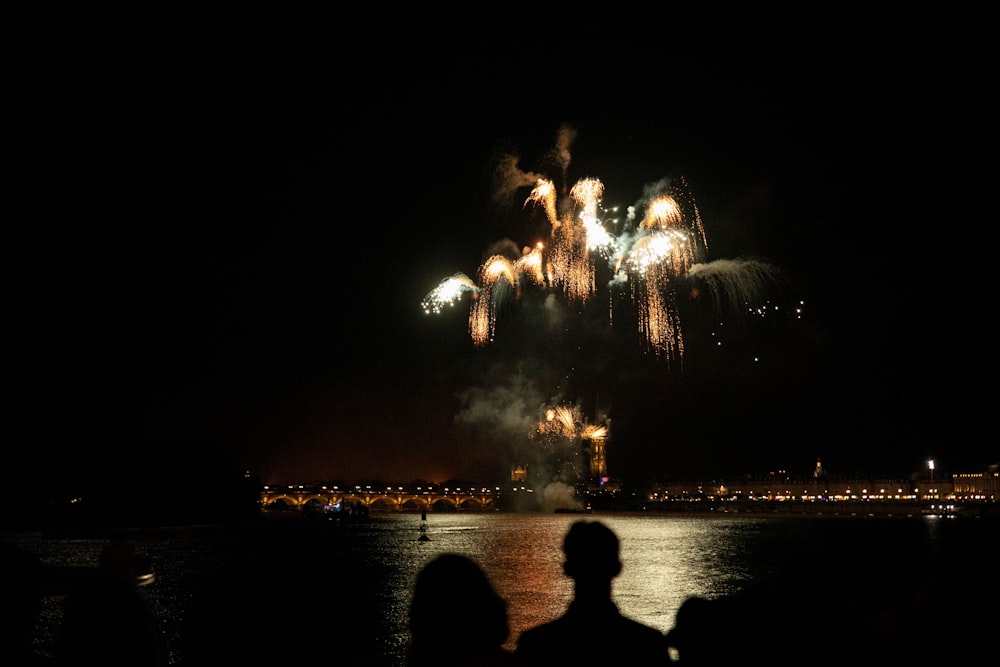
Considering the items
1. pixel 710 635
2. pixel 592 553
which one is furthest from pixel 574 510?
pixel 710 635

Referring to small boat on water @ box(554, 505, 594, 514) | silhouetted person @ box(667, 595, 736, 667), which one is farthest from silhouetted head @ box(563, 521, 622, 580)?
small boat on water @ box(554, 505, 594, 514)

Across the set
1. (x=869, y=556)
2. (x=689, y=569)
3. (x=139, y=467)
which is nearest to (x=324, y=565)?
(x=689, y=569)

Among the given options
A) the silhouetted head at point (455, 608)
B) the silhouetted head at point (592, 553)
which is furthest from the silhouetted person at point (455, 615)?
the silhouetted head at point (592, 553)

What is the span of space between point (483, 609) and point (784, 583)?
1921 mm

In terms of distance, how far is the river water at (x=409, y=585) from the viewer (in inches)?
189

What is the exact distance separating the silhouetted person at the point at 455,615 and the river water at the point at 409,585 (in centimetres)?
4

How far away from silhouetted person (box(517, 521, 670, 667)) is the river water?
59cm

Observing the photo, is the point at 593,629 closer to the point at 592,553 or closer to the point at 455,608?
the point at 592,553

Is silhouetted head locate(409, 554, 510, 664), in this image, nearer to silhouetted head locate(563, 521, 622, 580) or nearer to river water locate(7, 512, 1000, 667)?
river water locate(7, 512, 1000, 667)

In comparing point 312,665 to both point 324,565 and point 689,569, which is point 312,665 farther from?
point 324,565

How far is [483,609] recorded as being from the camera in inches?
134

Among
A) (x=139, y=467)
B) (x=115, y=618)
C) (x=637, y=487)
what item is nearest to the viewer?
(x=115, y=618)

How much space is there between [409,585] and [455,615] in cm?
2503

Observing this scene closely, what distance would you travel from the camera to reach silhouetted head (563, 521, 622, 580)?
4.24 metres
